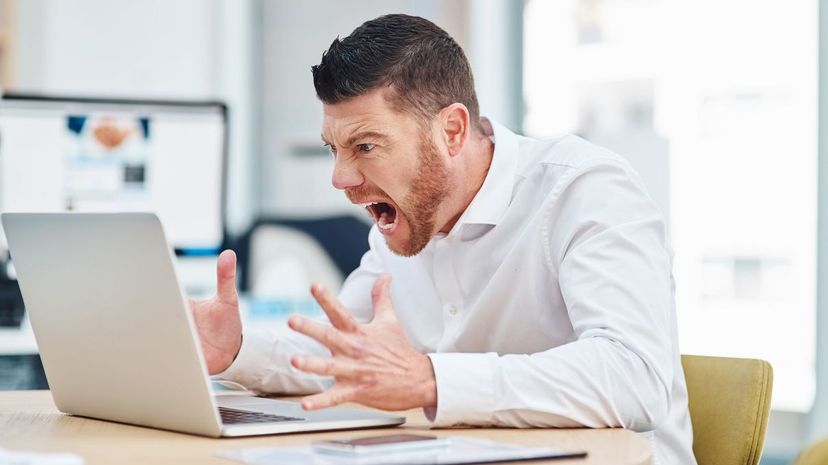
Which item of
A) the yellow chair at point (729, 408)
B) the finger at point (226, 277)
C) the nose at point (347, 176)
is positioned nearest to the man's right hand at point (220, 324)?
the finger at point (226, 277)

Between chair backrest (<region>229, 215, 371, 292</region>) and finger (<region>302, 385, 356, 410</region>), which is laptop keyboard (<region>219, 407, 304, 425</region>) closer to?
finger (<region>302, 385, 356, 410</region>)

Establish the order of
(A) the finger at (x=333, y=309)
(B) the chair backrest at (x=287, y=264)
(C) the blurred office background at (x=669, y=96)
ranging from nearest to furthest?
1. (A) the finger at (x=333, y=309)
2. (C) the blurred office background at (x=669, y=96)
3. (B) the chair backrest at (x=287, y=264)

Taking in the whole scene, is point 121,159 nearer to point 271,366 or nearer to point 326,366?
point 271,366

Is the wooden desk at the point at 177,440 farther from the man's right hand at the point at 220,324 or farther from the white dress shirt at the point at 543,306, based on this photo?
the man's right hand at the point at 220,324

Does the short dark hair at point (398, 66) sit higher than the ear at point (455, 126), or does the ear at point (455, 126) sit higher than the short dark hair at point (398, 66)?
the short dark hair at point (398, 66)

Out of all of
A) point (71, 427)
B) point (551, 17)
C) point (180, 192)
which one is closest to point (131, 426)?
point (71, 427)

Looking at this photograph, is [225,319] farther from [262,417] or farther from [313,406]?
[313,406]

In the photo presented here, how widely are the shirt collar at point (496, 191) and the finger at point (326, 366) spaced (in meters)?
0.57

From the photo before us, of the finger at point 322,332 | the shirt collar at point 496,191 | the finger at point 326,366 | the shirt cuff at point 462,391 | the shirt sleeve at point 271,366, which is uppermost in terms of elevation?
the shirt collar at point 496,191

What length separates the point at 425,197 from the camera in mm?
1602

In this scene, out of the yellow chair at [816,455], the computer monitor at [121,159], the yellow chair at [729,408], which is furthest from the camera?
the computer monitor at [121,159]

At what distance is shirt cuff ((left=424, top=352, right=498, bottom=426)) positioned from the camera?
3.80ft

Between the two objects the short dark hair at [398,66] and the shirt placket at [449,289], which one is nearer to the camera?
the short dark hair at [398,66]

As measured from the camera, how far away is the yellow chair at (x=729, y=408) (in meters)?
1.41
